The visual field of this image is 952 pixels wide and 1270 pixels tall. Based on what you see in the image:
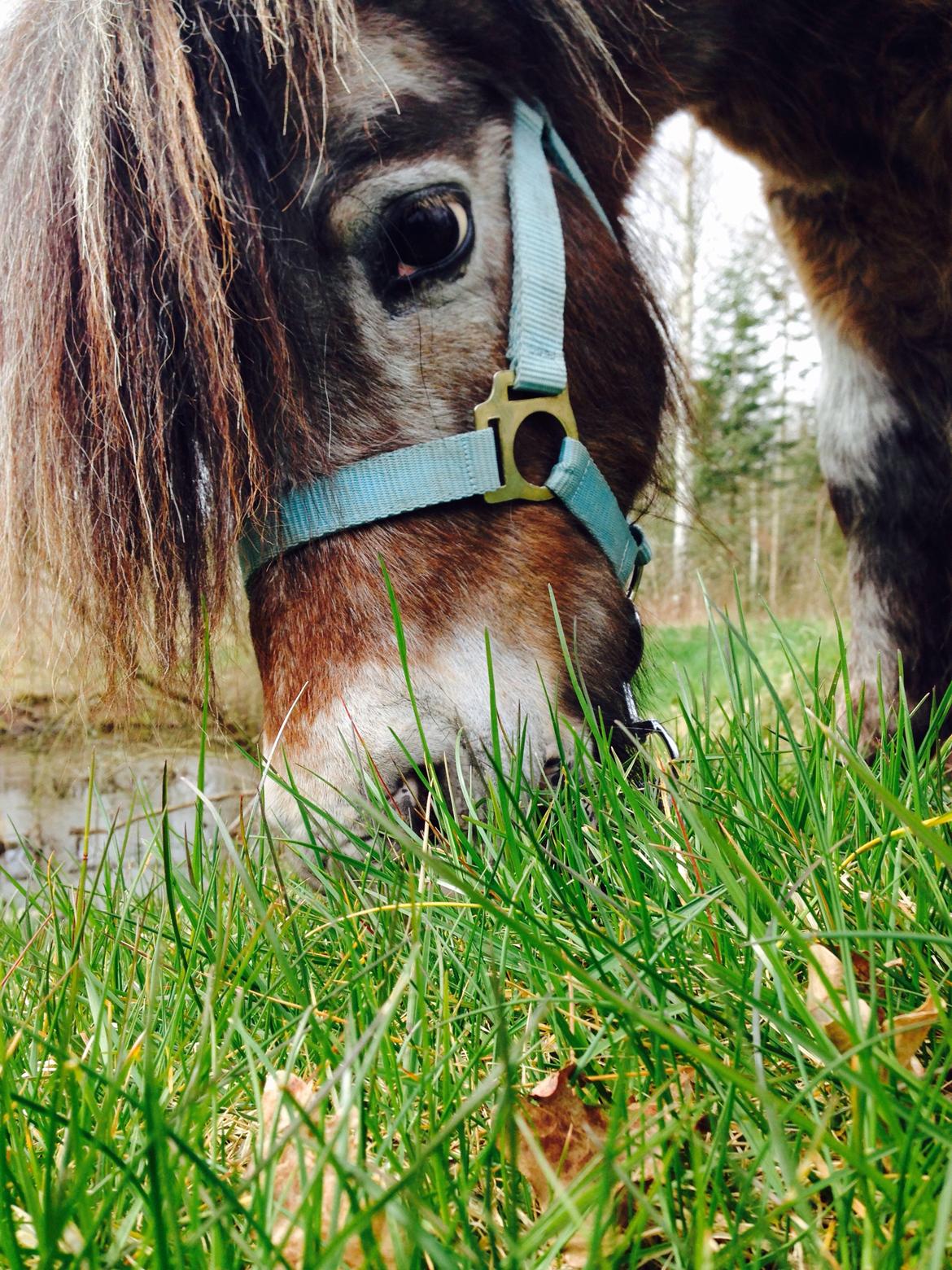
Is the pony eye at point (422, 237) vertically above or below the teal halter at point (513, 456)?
above

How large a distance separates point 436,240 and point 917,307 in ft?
4.67

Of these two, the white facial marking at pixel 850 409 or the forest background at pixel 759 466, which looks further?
the forest background at pixel 759 466

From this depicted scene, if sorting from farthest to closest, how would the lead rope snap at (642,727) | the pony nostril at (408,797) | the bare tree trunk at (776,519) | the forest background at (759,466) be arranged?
Result: the bare tree trunk at (776,519) < the forest background at (759,466) < the lead rope snap at (642,727) < the pony nostril at (408,797)

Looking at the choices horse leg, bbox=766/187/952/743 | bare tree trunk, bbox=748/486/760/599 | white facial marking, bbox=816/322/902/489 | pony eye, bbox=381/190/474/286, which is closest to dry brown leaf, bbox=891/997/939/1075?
pony eye, bbox=381/190/474/286

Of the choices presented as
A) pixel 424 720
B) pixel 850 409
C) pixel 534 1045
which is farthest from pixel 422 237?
pixel 850 409

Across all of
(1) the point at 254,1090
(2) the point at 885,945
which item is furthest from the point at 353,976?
(2) the point at 885,945

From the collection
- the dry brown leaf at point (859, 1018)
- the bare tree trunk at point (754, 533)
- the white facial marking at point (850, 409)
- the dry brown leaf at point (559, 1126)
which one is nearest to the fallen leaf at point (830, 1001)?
the dry brown leaf at point (859, 1018)

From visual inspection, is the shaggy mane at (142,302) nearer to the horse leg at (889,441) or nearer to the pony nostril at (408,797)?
the pony nostril at (408,797)

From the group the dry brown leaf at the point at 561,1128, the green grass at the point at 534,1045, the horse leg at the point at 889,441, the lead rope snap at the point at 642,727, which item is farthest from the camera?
the horse leg at the point at 889,441

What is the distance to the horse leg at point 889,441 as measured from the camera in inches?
89.0

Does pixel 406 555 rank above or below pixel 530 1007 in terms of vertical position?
above

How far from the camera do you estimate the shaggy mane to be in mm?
1236

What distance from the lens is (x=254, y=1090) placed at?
607mm

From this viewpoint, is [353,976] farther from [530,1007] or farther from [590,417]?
[590,417]
